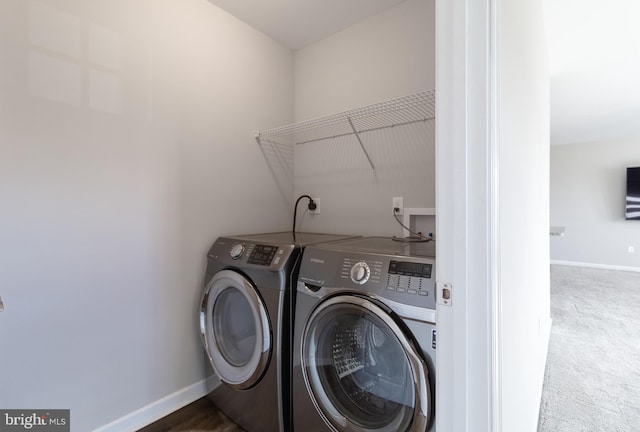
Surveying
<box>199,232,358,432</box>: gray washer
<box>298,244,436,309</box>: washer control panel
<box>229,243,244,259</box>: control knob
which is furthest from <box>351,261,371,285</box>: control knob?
<box>229,243,244,259</box>: control knob

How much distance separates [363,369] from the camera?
46.1 inches

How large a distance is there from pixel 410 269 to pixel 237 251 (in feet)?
2.96

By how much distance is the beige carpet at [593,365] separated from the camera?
1.58 metres

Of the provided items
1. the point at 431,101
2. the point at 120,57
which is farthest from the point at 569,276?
the point at 120,57

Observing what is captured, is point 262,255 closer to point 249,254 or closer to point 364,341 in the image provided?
point 249,254

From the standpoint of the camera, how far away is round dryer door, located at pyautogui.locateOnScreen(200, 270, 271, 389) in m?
1.35

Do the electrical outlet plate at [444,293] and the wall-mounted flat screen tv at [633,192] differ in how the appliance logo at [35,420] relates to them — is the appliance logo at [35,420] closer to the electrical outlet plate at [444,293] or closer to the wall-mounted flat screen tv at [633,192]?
the electrical outlet plate at [444,293]

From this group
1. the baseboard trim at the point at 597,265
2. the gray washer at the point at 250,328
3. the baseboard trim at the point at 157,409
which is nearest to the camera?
the gray washer at the point at 250,328

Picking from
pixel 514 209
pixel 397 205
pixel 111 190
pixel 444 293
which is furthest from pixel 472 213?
pixel 111 190

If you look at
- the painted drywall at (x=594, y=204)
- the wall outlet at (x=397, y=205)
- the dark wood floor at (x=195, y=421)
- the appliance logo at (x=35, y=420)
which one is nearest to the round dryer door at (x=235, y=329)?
the dark wood floor at (x=195, y=421)

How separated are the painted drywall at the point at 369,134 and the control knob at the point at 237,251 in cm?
76

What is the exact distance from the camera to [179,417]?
1578 millimetres

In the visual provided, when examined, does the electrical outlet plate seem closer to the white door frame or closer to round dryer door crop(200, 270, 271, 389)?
the white door frame

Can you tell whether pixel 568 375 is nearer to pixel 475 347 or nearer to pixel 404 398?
pixel 404 398
